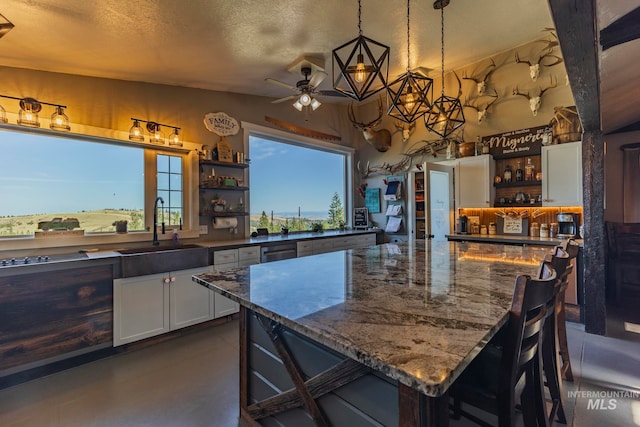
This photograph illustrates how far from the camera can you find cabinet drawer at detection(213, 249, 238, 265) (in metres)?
3.36

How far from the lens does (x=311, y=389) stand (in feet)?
3.95

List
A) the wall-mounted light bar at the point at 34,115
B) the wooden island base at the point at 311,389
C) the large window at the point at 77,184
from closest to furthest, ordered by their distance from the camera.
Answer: the wooden island base at the point at 311,389, the wall-mounted light bar at the point at 34,115, the large window at the point at 77,184

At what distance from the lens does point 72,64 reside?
2686 mm

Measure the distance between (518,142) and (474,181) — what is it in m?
0.77

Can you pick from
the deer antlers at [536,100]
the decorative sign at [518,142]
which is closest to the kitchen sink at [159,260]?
the decorative sign at [518,142]

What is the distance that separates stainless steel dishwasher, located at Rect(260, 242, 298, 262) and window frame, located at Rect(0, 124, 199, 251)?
3.02 ft

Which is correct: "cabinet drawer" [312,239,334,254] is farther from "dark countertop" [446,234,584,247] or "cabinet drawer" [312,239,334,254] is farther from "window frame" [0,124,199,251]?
"dark countertop" [446,234,584,247]

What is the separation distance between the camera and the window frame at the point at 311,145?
4.34m

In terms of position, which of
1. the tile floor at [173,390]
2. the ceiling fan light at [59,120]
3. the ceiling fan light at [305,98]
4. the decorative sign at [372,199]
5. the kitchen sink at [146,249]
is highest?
the ceiling fan light at [305,98]

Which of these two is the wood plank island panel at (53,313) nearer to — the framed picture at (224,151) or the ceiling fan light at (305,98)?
the framed picture at (224,151)

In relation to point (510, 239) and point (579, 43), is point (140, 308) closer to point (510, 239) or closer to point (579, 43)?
point (579, 43)

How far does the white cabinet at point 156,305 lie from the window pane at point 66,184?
89 cm

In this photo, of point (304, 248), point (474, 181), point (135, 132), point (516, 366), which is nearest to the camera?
point (516, 366)

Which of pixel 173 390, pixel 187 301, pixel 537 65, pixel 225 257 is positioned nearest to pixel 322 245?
pixel 225 257
